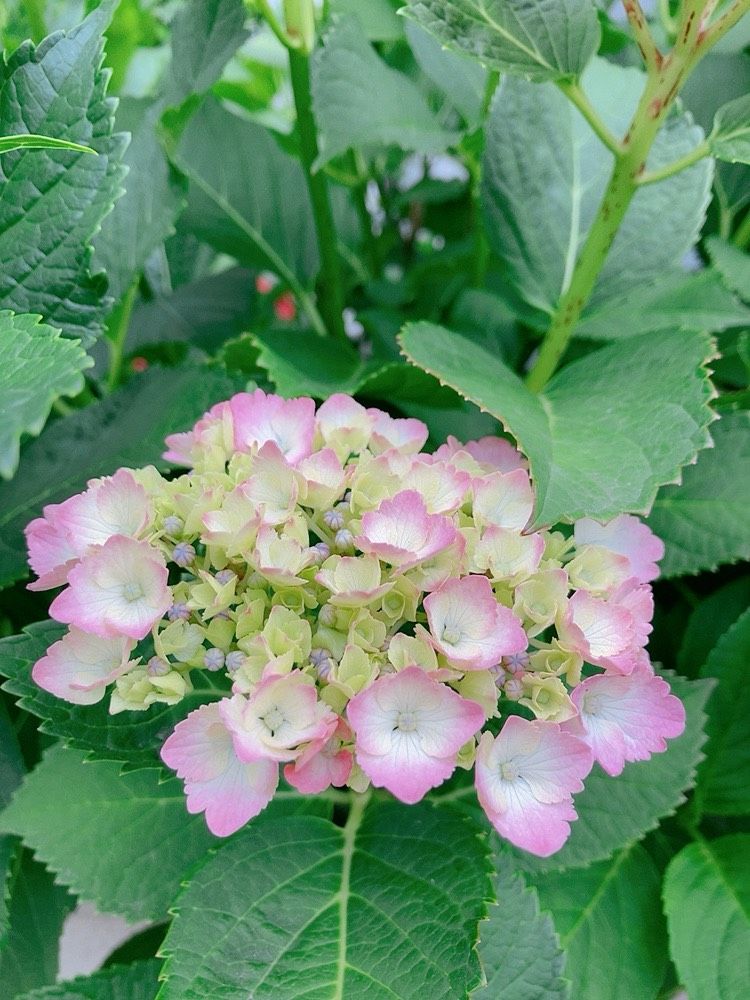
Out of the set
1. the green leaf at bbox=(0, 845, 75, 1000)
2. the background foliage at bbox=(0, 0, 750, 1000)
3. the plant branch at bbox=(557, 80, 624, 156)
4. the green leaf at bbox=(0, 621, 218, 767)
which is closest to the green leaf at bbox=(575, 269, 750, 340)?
the background foliage at bbox=(0, 0, 750, 1000)

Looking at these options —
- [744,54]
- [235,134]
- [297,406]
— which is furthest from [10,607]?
[744,54]

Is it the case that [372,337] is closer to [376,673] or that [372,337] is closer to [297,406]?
[297,406]

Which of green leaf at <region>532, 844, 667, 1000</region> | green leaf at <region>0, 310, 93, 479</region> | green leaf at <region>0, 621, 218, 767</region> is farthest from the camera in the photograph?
green leaf at <region>532, 844, 667, 1000</region>

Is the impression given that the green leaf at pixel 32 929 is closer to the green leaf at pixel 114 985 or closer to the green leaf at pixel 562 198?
the green leaf at pixel 114 985

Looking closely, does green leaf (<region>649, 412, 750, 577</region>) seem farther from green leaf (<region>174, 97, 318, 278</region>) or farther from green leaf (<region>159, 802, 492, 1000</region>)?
green leaf (<region>174, 97, 318, 278</region>)

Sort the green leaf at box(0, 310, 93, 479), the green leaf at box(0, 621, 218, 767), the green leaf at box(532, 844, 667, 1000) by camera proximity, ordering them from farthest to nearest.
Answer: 1. the green leaf at box(532, 844, 667, 1000)
2. the green leaf at box(0, 621, 218, 767)
3. the green leaf at box(0, 310, 93, 479)
